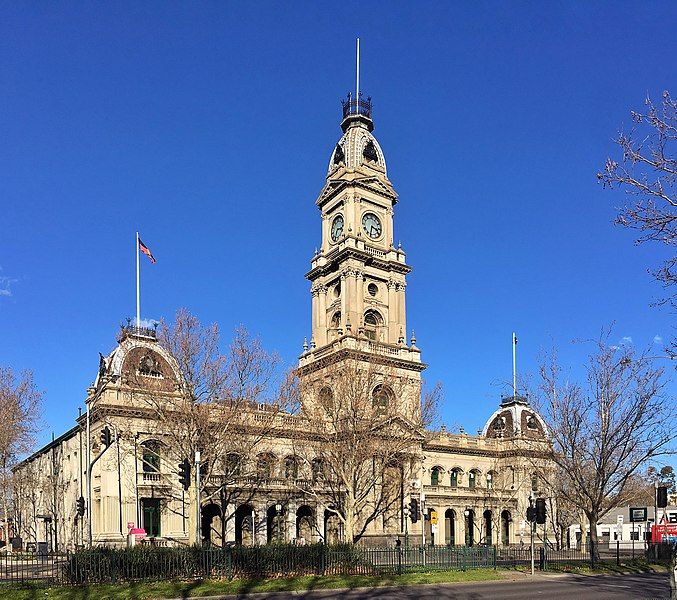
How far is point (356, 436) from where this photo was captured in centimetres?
4306

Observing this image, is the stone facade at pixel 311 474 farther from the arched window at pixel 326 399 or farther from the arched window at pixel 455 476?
the arched window at pixel 326 399

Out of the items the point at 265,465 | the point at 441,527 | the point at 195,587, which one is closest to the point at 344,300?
the point at 265,465

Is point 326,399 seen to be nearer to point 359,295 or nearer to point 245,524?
point 245,524

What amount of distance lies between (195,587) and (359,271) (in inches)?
1803

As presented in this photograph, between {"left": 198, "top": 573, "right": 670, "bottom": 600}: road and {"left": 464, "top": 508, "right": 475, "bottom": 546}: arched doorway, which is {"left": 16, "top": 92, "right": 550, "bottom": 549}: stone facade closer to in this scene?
{"left": 464, "top": 508, "right": 475, "bottom": 546}: arched doorway

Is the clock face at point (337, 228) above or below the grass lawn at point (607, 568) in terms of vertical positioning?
above

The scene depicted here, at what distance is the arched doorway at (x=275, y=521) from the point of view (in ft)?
191

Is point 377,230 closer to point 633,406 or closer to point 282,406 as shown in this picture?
point 282,406

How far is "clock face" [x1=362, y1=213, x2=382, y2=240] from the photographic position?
2842 inches

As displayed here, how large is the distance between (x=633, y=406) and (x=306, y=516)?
110ft

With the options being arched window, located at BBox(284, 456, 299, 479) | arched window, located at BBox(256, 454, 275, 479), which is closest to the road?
arched window, located at BBox(256, 454, 275, 479)

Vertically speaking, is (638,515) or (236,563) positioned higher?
(236,563)

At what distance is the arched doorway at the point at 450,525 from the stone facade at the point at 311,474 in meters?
0.13

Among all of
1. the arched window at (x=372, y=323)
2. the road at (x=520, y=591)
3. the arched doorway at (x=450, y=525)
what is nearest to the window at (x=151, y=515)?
the arched window at (x=372, y=323)
